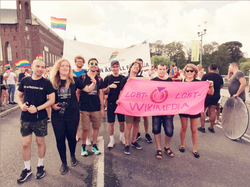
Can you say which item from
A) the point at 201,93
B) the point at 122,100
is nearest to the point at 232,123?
the point at 201,93

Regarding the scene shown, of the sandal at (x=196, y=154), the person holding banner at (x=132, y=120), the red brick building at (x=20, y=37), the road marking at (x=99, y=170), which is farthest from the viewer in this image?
the red brick building at (x=20, y=37)

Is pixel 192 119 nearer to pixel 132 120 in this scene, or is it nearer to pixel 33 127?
pixel 132 120

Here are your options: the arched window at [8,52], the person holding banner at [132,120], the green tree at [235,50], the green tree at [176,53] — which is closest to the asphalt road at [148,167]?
the person holding banner at [132,120]

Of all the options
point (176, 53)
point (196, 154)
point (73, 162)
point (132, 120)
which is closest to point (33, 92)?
point (73, 162)

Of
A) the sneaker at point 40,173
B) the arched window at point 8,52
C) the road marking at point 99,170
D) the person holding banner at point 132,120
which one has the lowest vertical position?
the road marking at point 99,170

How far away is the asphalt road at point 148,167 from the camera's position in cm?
272

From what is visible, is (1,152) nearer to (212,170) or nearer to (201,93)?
(212,170)

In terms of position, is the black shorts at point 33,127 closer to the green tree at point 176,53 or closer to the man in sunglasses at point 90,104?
the man in sunglasses at point 90,104

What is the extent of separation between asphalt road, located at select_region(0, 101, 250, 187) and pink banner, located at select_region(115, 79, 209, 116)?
3.19 ft

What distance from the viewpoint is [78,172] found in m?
2.99

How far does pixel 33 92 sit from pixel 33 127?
59cm

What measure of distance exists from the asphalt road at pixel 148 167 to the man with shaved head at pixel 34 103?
1.53 feet

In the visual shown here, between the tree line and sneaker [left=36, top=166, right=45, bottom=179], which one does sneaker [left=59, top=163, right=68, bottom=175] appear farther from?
the tree line

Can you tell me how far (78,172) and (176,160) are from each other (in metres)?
1.94
